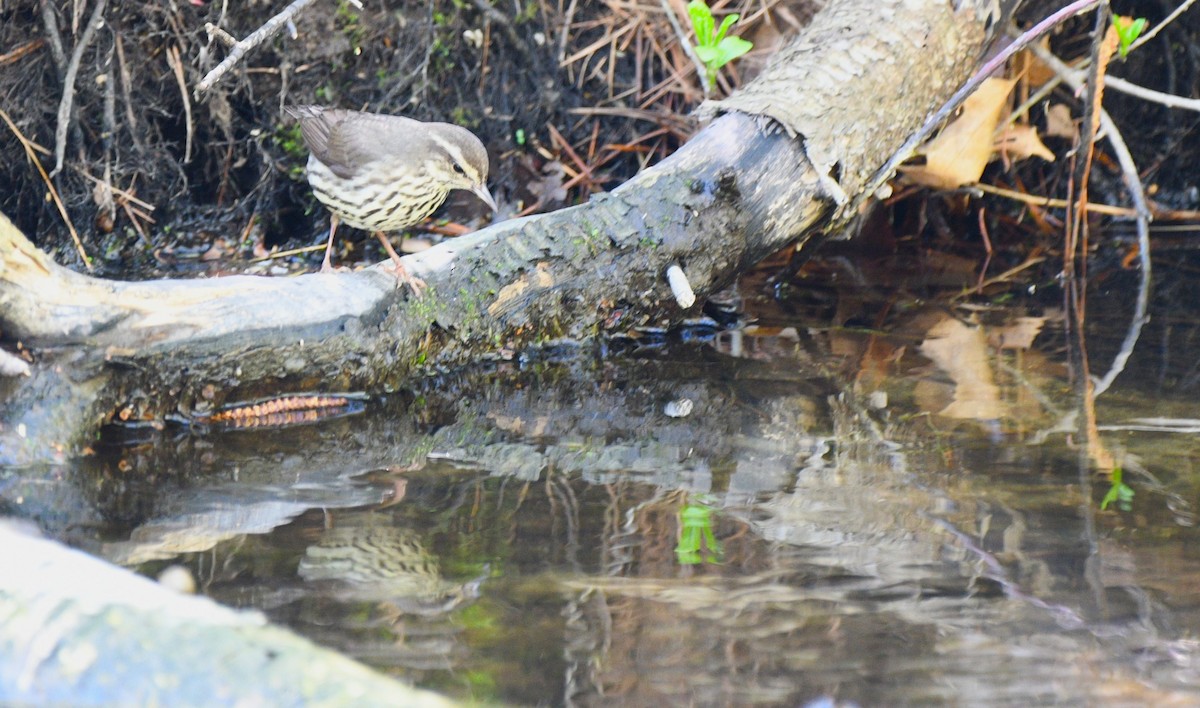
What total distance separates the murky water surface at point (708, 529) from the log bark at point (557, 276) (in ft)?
0.63

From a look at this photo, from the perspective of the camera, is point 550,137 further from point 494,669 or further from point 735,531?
point 494,669

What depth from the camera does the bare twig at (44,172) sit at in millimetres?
5754

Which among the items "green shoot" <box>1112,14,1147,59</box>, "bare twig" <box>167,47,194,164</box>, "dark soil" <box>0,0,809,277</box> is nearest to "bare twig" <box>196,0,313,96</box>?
"dark soil" <box>0,0,809,277</box>

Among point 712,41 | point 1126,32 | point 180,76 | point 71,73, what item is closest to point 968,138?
point 1126,32

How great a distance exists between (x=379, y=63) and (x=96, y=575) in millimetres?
4522

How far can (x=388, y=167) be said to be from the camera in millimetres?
4895

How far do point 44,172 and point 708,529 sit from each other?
436 centimetres

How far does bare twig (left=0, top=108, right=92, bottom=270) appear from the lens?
5.75 meters

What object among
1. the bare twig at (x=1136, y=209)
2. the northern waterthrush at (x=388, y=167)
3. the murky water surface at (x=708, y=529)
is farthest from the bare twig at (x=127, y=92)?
the bare twig at (x=1136, y=209)

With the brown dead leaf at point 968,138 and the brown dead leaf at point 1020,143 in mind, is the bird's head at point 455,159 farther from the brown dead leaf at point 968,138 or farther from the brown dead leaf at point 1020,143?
the brown dead leaf at point 1020,143

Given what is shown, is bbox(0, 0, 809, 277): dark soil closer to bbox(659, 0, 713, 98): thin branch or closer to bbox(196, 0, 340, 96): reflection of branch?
bbox(659, 0, 713, 98): thin branch

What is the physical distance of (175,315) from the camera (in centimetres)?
398

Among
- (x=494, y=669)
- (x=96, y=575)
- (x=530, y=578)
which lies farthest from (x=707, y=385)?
(x=96, y=575)

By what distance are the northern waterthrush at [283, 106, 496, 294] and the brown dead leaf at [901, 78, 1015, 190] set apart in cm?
243
